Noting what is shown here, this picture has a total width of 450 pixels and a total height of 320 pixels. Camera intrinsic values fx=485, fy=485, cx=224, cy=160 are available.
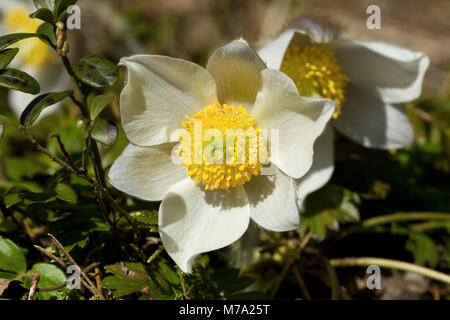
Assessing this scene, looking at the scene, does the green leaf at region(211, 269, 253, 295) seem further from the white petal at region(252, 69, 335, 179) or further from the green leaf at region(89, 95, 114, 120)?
the green leaf at region(89, 95, 114, 120)

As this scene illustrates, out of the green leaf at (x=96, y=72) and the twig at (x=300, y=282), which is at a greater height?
the green leaf at (x=96, y=72)

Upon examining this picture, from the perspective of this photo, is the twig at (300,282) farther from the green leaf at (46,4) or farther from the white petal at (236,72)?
the green leaf at (46,4)

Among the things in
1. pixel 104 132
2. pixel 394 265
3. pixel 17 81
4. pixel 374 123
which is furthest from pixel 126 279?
pixel 374 123

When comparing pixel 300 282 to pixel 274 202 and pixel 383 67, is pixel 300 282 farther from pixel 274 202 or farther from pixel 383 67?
pixel 383 67

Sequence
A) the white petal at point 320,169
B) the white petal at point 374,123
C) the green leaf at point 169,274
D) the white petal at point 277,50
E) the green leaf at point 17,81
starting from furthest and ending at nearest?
the white petal at point 374,123
the white petal at point 320,169
the white petal at point 277,50
the green leaf at point 169,274
the green leaf at point 17,81

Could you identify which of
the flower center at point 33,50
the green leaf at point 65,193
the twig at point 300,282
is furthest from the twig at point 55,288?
the flower center at point 33,50
